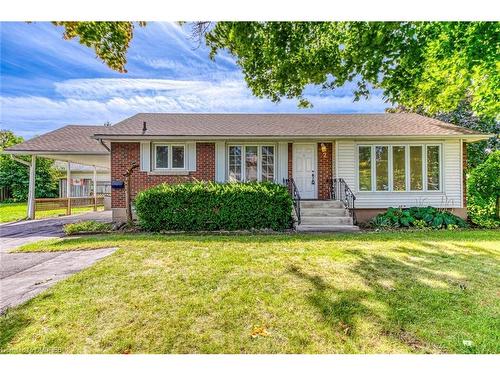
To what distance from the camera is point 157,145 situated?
9961mm

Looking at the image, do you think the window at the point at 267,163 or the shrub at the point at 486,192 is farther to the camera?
the window at the point at 267,163

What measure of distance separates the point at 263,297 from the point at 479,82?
10941 mm

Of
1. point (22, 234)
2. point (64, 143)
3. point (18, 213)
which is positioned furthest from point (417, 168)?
point (18, 213)

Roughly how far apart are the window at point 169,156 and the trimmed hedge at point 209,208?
2.50 m

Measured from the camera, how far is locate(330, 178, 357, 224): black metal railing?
9.51 metres

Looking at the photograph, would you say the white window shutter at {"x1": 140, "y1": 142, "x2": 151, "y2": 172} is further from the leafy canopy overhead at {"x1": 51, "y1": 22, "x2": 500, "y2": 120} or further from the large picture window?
the large picture window

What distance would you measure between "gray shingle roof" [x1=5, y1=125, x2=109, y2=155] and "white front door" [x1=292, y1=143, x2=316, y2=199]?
329 inches

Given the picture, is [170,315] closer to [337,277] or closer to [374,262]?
[337,277]

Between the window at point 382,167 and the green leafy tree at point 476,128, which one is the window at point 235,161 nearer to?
the window at point 382,167

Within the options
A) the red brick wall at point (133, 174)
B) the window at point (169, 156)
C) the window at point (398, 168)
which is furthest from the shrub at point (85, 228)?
the window at point (398, 168)

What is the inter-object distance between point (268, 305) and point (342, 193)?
7.85 meters

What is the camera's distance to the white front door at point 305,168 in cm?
1040
